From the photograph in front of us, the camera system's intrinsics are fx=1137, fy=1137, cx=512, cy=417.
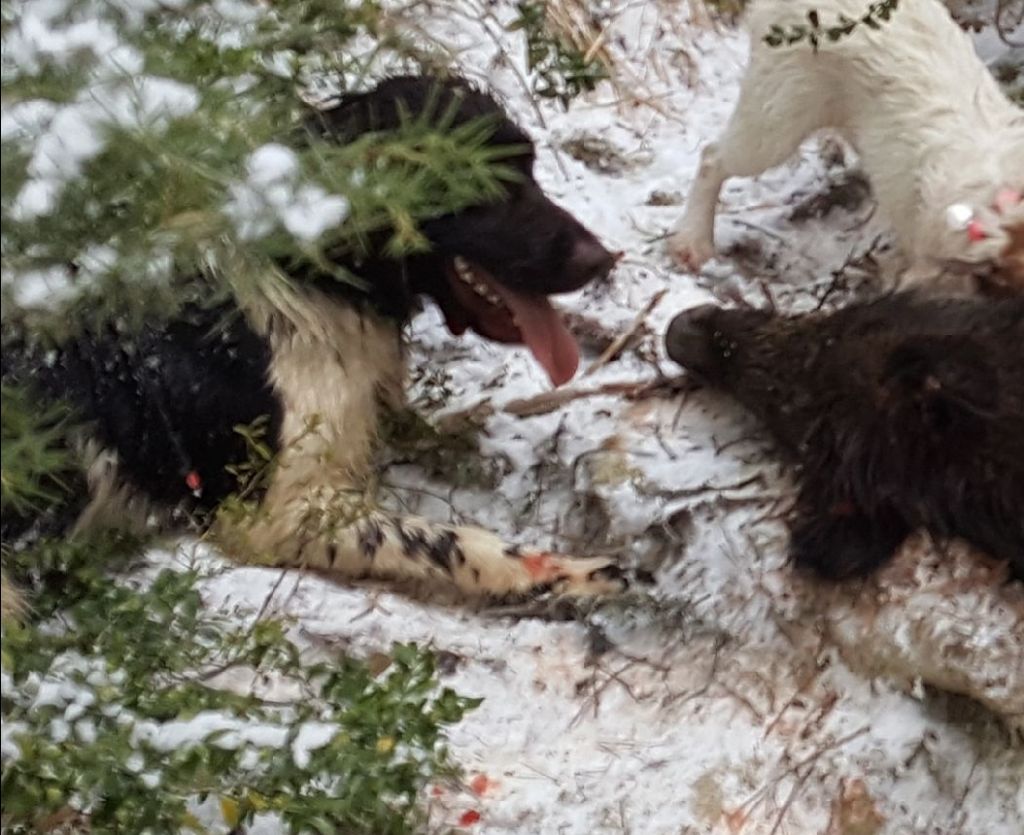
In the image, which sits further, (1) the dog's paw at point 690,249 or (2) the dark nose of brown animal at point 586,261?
(1) the dog's paw at point 690,249

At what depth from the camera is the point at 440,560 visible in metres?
→ 2.71

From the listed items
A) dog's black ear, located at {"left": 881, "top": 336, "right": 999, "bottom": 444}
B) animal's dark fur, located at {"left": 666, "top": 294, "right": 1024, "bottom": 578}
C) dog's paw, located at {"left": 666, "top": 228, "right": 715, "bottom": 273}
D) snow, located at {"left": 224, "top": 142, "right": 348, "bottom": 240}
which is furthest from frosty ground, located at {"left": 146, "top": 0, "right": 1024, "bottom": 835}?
snow, located at {"left": 224, "top": 142, "right": 348, "bottom": 240}

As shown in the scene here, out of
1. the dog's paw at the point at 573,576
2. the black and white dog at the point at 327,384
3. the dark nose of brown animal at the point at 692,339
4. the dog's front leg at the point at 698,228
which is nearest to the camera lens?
the black and white dog at the point at 327,384

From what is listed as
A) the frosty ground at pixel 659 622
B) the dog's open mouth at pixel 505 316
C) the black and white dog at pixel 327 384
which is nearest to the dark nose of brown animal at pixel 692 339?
the frosty ground at pixel 659 622

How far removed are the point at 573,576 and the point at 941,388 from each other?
96cm

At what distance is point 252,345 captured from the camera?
2584 mm

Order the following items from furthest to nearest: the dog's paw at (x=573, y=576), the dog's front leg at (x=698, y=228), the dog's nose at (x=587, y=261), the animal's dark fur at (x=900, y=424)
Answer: the dog's front leg at (x=698, y=228)
the dog's paw at (x=573, y=576)
the dog's nose at (x=587, y=261)
the animal's dark fur at (x=900, y=424)

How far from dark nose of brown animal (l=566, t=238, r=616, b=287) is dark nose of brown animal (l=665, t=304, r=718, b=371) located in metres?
0.57

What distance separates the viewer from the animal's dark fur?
237cm

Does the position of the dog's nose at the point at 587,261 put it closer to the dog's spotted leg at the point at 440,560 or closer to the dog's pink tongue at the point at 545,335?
the dog's pink tongue at the point at 545,335

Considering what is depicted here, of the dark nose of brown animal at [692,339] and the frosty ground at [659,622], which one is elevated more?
the dark nose of brown animal at [692,339]

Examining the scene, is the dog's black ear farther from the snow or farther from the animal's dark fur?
the snow

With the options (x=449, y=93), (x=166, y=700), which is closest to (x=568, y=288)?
(x=449, y=93)

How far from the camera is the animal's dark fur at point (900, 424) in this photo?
2.37 m
